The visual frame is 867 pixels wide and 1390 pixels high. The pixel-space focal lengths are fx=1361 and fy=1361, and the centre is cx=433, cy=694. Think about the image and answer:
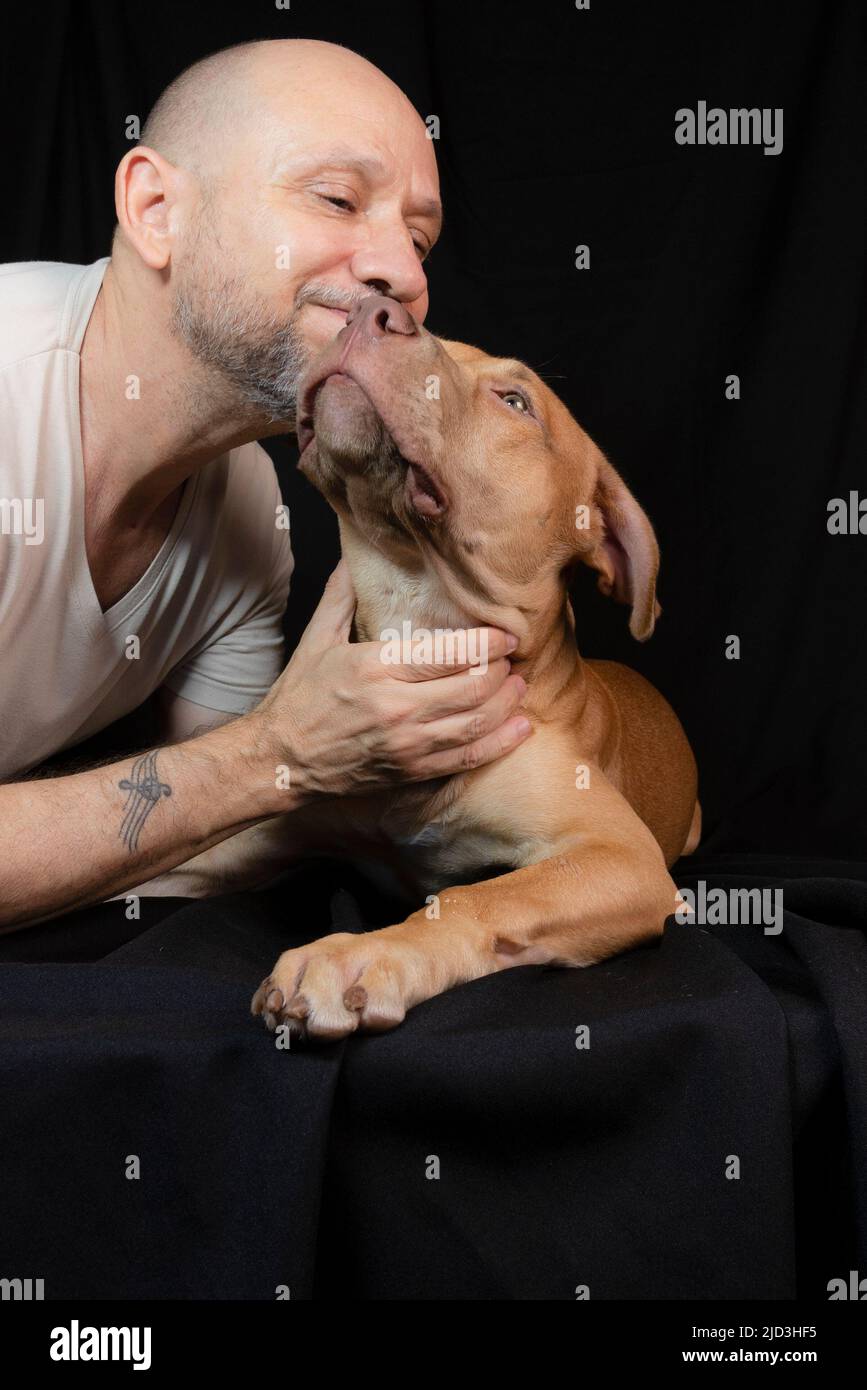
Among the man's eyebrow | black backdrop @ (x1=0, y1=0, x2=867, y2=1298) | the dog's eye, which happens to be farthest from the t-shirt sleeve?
the dog's eye

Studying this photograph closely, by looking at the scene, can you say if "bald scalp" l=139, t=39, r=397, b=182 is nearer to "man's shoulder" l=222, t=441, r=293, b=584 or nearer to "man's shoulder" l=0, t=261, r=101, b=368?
"man's shoulder" l=0, t=261, r=101, b=368

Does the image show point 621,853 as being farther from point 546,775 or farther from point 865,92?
point 865,92

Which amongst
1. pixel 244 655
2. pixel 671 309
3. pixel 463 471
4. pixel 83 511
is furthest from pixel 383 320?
pixel 671 309

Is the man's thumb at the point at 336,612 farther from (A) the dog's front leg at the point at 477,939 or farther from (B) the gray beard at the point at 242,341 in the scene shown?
(A) the dog's front leg at the point at 477,939

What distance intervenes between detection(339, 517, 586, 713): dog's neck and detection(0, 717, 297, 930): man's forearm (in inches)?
17.1

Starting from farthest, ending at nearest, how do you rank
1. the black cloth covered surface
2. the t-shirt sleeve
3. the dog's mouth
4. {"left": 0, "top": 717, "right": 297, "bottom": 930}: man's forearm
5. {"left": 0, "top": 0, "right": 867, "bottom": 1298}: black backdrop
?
1. the t-shirt sleeve
2. {"left": 0, "top": 0, "right": 867, "bottom": 1298}: black backdrop
3. {"left": 0, "top": 717, "right": 297, "bottom": 930}: man's forearm
4. the dog's mouth
5. the black cloth covered surface

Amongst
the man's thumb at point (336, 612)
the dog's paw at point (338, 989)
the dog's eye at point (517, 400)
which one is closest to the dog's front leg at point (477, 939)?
the dog's paw at point (338, 989)

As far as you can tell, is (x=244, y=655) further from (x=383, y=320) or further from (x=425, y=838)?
(x=383, y=320)

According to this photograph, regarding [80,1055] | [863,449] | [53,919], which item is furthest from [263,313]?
[863,449]

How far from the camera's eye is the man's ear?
350cm

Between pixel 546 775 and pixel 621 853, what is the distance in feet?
1.12

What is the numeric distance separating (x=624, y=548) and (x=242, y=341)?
3.80 ft

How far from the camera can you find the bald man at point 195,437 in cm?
321

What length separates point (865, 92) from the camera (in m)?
5.06
